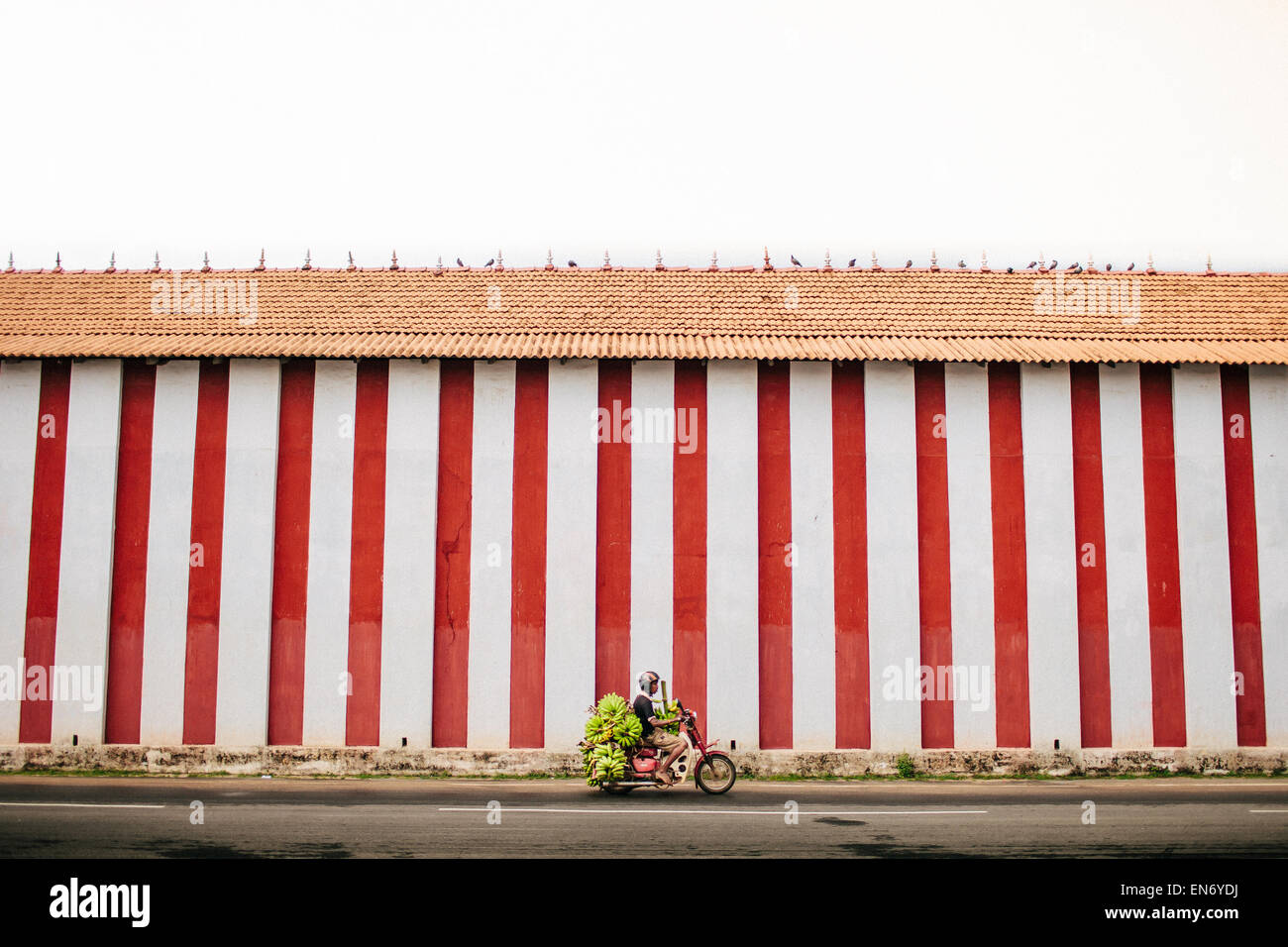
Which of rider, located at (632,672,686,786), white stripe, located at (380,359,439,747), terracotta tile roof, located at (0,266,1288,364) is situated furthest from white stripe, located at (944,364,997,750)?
white stripe, located at (380,359,439,747)

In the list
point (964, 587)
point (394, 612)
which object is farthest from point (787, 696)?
point (394, 612)

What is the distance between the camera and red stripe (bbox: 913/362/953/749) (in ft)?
53.4

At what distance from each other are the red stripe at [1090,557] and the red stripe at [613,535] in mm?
7390

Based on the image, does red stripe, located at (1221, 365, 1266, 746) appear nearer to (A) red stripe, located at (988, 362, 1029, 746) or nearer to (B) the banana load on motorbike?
(A) red stripe, located at (988, 362, 1029, 746)

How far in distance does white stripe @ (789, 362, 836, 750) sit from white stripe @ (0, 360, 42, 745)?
41.2ft

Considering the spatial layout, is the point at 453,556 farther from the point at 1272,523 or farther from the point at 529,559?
the point at 1272,523

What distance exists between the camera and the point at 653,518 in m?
16.6

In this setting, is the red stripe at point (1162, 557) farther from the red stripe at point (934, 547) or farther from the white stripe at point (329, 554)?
the white stripe at point (329, 554)

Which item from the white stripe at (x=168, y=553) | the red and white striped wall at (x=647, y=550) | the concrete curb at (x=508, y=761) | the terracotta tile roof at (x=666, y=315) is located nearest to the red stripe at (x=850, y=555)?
the red and white striped wall at (x=647, y=550)

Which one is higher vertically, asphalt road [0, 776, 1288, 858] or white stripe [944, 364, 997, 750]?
white stripe [944, 364, 997, 750]

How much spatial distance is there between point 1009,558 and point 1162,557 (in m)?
2.53

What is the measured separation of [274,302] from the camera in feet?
60.1

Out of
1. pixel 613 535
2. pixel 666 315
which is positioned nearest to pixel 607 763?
pixel 613 535

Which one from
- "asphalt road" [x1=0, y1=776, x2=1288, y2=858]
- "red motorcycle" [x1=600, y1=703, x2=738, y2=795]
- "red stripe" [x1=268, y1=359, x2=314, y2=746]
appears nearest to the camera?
"asphalt road" [x1=0, y1=776, x2=1288, y2=858]
